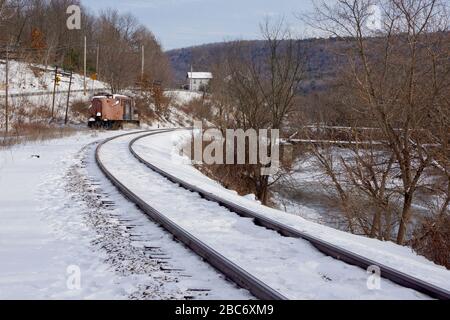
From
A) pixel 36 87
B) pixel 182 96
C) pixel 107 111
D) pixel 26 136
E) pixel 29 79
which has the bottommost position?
pixel 26 136

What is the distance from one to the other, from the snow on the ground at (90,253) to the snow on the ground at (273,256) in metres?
0.49

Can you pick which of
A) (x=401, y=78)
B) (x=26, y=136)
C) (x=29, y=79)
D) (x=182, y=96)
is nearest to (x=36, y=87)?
(x=29, y=79)

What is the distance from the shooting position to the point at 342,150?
19.3 m

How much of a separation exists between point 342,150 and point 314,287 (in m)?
15.0

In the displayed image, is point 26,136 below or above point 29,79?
below

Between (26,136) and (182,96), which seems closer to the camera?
(26,136)

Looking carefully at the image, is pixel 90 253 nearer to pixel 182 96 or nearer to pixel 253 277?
pixel 253 277

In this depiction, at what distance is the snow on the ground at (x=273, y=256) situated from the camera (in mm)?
4766

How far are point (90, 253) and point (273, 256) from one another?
7.43 feet

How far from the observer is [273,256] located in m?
5.96

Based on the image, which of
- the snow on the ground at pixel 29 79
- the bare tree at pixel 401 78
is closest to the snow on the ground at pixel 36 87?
the snow on the ground at pixel 29 79
